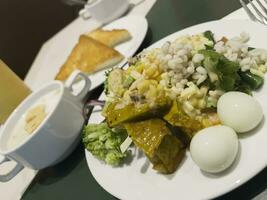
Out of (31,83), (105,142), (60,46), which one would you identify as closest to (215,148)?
(105,142)

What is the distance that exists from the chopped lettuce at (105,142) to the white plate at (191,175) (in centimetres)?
2

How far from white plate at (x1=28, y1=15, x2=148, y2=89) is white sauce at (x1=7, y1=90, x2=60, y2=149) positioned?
14 cm

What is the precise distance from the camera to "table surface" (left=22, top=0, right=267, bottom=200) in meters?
0.71

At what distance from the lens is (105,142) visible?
864mm

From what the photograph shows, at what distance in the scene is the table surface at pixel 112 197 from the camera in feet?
2.32

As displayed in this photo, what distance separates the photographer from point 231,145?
67 centimetres

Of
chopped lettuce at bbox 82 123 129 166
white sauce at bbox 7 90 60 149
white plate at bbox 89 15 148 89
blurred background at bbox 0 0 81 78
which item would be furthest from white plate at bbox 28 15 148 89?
blurred background at bbox 0 0 81 78

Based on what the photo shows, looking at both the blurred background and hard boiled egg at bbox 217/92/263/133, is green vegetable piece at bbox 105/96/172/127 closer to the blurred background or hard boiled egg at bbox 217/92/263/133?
hard boiled egg at bbox 217/92/263/133

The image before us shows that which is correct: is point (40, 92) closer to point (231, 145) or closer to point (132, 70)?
point (132, 70)

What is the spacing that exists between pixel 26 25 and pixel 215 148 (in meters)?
2.55

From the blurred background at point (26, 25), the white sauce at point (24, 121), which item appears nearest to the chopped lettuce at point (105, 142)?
the white sauce at point (24, 121)

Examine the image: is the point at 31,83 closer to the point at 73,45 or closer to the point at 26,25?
the point at 73,45

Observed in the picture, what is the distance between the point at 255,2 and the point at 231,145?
45 cm

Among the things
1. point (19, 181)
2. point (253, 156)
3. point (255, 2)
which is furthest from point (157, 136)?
point (19, 181)
